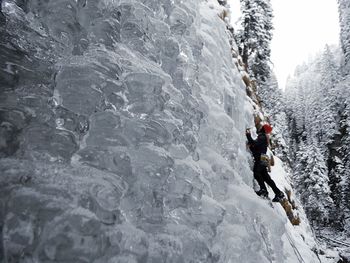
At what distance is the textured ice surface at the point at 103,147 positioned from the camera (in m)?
2.70

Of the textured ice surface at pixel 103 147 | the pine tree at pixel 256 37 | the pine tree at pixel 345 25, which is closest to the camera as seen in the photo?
the textured ice surface at pixel 103 147

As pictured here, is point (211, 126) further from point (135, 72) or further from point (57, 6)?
point (57, 6)

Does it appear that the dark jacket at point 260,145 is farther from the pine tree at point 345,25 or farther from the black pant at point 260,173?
the pine tree at point 345,25

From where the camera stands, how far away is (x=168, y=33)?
17.7ft

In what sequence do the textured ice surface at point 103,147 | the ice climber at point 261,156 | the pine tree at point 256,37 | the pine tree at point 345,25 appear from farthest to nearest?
the pine tree at point 345,25, the pine tree at point 256,37, the ice climber at point 261,156, the textured ice surface at point 103,147

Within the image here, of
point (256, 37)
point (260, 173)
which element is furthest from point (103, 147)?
point (256, 37)

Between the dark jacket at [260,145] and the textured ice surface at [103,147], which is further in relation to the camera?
the dark jacket at [260,145]

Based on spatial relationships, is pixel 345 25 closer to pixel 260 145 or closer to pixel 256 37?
pixel 256 37

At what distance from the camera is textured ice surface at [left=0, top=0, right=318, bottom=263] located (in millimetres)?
2701

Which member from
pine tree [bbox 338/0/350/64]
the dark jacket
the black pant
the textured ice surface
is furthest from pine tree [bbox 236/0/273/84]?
pine tree [bbox 338/0/350/64]

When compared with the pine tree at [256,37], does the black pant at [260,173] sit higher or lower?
lower

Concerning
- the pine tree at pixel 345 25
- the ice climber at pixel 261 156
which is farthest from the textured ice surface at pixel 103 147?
the pine tree at pixel 345 25

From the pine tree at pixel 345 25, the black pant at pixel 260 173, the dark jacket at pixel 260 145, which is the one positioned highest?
the pine tree at pixel 345 25

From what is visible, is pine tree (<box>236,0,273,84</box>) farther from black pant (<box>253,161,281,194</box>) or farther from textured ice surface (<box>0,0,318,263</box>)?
textured ice surface (<box>0,0,318,263</box>)
